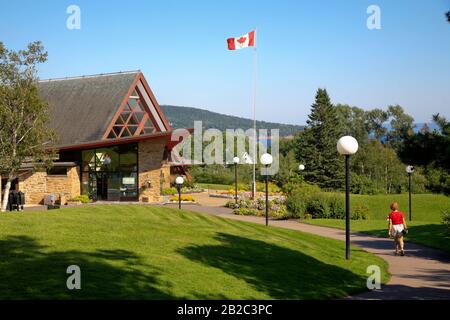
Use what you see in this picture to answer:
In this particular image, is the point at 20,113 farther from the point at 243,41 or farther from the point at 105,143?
the point at 243,41

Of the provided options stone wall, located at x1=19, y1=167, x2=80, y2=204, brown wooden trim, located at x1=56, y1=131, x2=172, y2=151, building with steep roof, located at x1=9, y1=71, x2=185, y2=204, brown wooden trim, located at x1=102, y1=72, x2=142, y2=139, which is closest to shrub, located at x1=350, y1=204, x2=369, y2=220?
brown wooden trim, located at x1=56, y1=131, x2=172, y2=151

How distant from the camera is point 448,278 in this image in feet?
35.3

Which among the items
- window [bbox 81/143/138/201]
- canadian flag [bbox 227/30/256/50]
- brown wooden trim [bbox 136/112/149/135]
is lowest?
window [bbox 81/143/138/201]

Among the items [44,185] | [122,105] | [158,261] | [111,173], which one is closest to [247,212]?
[111,173]

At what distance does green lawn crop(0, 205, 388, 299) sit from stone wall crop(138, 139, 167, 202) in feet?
66.8

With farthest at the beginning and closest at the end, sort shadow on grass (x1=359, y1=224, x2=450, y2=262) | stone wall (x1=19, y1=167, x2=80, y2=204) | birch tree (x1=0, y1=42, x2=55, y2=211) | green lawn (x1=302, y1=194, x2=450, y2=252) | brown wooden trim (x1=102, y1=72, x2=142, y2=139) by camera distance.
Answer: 1. brown wooden trim (x1=102, y1=72, x2=142, y2=139)
2. stone wall (x1=19, y1=167, x2=80, y2=204)
3. birch tree (x1=0, y1=42, x2=55, y2=211)
4. green lawn (x1=302, y1=194, x2=450, y2=252)
5. shadow on grass (x1=359, y1=224, x2=450, y2=262)

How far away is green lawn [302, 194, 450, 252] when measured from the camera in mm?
17019

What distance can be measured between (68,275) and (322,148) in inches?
1877

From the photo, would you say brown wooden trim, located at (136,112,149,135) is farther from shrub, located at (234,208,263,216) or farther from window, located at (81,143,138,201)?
shrub, located at (234,208,263,216)

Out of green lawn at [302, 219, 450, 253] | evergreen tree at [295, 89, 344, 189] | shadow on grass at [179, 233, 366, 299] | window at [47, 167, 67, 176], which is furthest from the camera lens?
evergreen tree at [295, 89, 344, 189]

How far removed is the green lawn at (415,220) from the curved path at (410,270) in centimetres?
97
